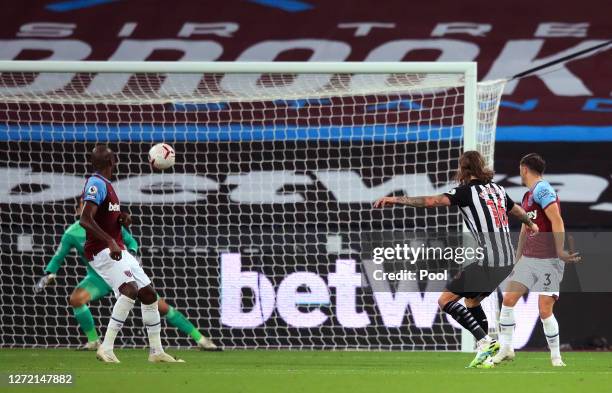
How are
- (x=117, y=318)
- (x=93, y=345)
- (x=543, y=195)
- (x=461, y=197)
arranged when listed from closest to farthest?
(x=461, y=197)
(x=543, y=195)
(x=117, y=318)
(x=93, y=345)

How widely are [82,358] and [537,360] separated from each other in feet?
12.4

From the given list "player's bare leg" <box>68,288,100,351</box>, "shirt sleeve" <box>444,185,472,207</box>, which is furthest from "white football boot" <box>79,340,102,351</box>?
"shirt sleeve" <box>444,185,472,207</box>

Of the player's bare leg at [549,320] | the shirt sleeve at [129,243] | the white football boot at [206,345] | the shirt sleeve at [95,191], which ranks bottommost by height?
the white football boot at [206,345]

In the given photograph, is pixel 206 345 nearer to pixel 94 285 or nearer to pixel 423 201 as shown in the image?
pixel 94 285

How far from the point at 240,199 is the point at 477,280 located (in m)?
4.29

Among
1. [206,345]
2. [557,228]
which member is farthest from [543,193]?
[206,345]

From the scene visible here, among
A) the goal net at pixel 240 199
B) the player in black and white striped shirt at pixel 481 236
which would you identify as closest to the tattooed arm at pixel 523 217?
the player in black and white striped shirt at pixel 481 236

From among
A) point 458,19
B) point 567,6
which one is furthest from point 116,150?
point 567,6

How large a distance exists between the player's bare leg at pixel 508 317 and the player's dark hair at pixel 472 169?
42.7 inches

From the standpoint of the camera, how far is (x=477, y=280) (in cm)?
834

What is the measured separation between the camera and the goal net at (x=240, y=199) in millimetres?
11852

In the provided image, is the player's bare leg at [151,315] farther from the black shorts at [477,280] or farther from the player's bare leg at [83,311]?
the black shorts at [477,280]

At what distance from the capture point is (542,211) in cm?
880

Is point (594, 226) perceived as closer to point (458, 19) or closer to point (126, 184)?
point (458, 19)
